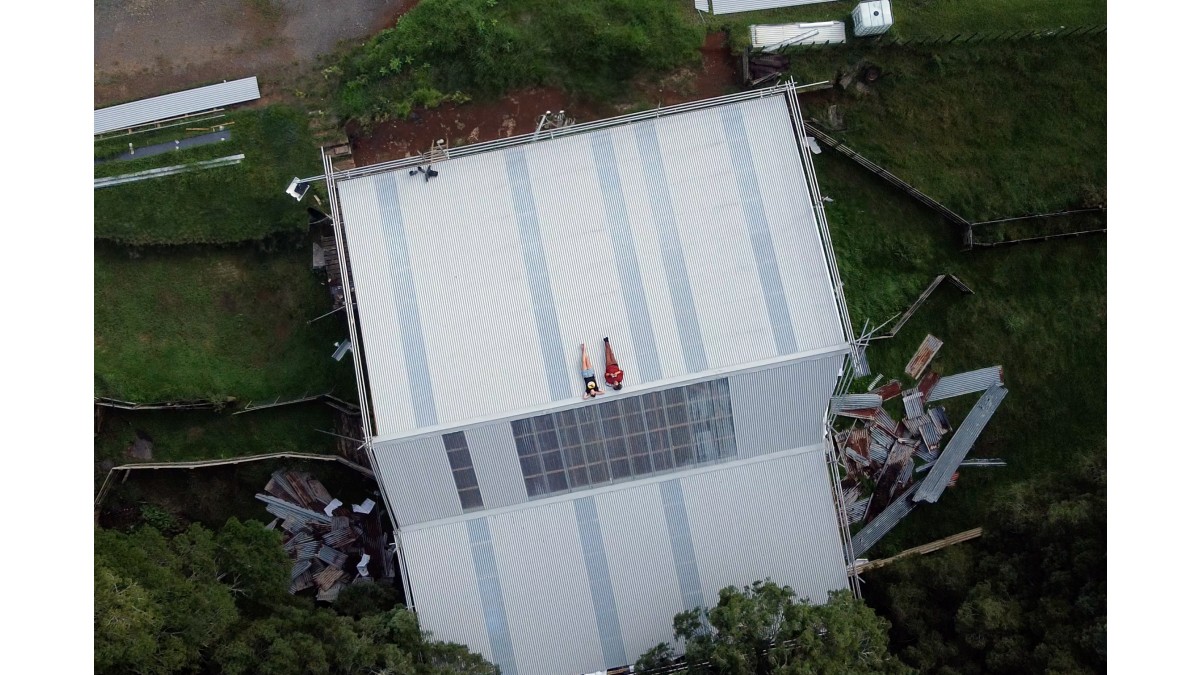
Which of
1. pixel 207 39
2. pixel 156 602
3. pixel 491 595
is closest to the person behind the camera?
pixel 156 602

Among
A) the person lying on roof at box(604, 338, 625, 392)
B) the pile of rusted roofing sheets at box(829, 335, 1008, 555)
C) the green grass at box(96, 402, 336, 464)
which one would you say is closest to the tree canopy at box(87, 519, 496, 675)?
the green grass at box(96, 402, 336, 464)

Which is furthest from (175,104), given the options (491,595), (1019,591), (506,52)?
(1019,591)

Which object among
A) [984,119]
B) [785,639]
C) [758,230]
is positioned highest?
[984,119]

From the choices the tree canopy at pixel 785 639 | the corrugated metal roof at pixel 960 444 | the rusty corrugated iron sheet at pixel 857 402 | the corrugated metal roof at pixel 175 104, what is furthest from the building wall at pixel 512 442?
the corrugated metal roof at pixel 175 104

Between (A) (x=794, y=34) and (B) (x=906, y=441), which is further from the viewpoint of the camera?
(A) (x=794, y=34)

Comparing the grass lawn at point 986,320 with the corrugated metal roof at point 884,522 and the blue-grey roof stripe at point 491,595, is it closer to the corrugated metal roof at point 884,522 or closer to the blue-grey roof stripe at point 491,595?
the corrugated metal roof at point 884,522

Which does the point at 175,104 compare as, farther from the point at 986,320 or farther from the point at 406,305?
the point at 986,320

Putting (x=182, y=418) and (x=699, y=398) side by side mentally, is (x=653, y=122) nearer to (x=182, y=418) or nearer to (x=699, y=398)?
(x=699, y=398)

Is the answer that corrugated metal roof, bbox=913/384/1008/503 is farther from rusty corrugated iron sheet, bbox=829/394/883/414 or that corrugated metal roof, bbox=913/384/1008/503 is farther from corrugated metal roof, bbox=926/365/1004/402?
rusty corrugated iron sheet, bbox=829/394/883/414
